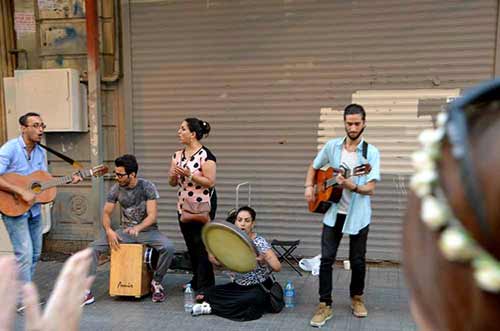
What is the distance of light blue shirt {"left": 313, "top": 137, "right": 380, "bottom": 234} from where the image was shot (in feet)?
13.1

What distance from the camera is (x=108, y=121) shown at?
A: 6195mm

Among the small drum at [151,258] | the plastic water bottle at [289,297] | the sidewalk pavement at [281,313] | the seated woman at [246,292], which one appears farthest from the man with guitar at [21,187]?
the plastic water bottle at [289,297]

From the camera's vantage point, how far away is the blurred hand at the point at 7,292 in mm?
1025

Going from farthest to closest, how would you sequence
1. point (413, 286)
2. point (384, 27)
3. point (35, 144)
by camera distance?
1. point (384, 27)
2. point (35, 144)
3. point (413, 286)

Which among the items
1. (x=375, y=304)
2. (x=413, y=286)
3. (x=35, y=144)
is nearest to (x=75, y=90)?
(x=35, y=144)

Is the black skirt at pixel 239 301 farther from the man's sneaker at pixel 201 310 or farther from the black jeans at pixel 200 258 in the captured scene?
the black jeans at pixel 200 258

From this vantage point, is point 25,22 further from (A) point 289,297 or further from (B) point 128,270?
(A) point 289,297

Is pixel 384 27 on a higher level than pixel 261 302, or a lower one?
higher

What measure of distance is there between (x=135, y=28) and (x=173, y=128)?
1.38 m

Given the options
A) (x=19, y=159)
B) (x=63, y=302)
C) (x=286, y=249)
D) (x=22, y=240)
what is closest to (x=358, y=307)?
(x=286, y=249)

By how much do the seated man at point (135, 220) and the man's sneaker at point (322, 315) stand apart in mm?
1606

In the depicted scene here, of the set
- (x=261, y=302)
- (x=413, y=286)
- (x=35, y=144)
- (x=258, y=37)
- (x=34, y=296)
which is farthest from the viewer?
(x=258, y=37)

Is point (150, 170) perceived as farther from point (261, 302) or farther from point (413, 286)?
point (413, 286)

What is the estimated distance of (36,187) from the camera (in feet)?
14.9
